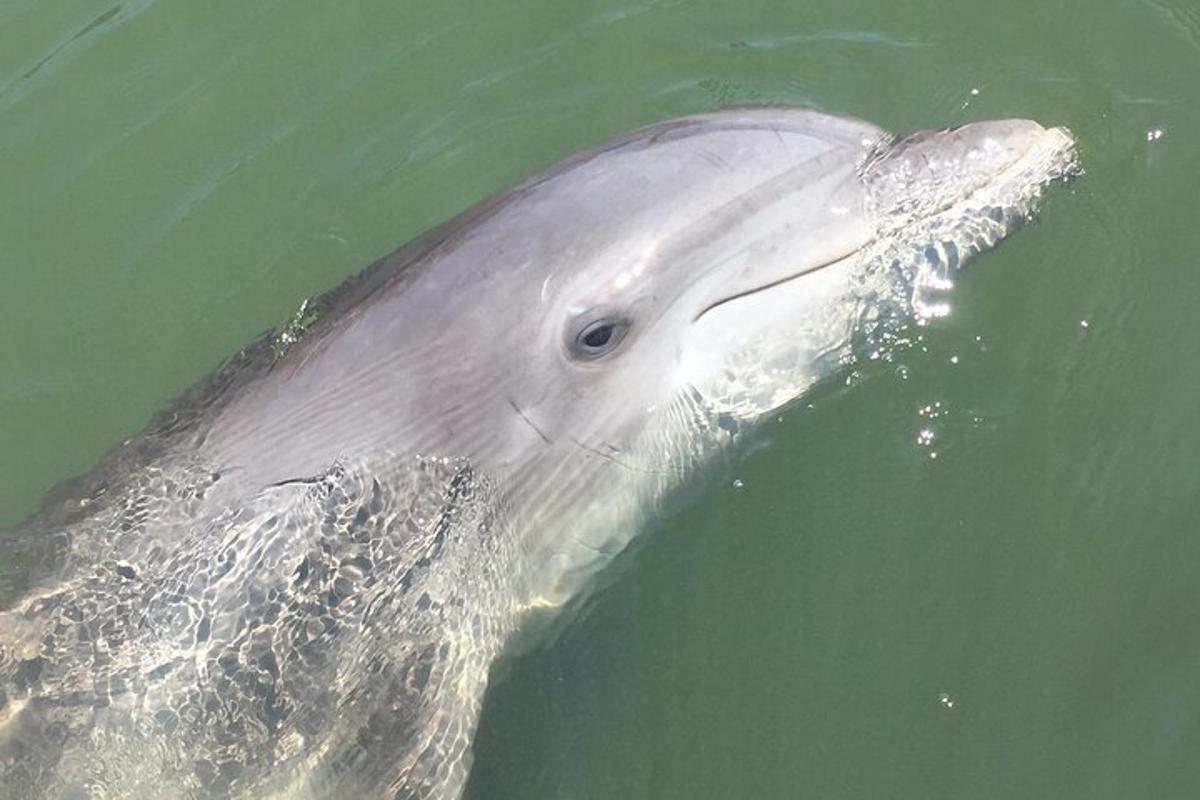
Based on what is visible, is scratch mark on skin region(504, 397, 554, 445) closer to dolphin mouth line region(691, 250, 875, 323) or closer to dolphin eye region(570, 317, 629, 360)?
dolphin eye region(570, 317, 629, 360)

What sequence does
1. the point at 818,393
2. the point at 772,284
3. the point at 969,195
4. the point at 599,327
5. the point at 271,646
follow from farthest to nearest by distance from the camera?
the point at 818,393 → the point at 969,195 → the point at 772,284 → the point at 599,327 → the point at 271,646

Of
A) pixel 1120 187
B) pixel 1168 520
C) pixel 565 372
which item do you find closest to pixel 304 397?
pixel 565 372

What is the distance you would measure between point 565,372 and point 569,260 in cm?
43

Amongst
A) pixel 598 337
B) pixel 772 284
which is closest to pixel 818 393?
pixel 772 284

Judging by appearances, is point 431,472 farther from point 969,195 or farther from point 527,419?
point 969,195

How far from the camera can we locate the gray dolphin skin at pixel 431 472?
4.79 metres

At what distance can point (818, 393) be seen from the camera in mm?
5758

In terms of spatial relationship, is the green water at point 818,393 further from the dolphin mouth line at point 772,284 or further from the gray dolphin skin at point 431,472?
the dolphin mouth line at point 772,284

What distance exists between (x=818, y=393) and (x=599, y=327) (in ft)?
4.12

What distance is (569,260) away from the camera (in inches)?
197

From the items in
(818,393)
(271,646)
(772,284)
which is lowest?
(818,393)

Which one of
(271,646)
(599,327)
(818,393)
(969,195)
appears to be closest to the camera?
(271,646)

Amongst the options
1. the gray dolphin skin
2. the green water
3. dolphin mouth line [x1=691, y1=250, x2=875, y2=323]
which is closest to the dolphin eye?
the gray dolphin skin

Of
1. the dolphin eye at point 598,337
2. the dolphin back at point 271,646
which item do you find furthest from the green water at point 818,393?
the dolphin eye at point 598,337
